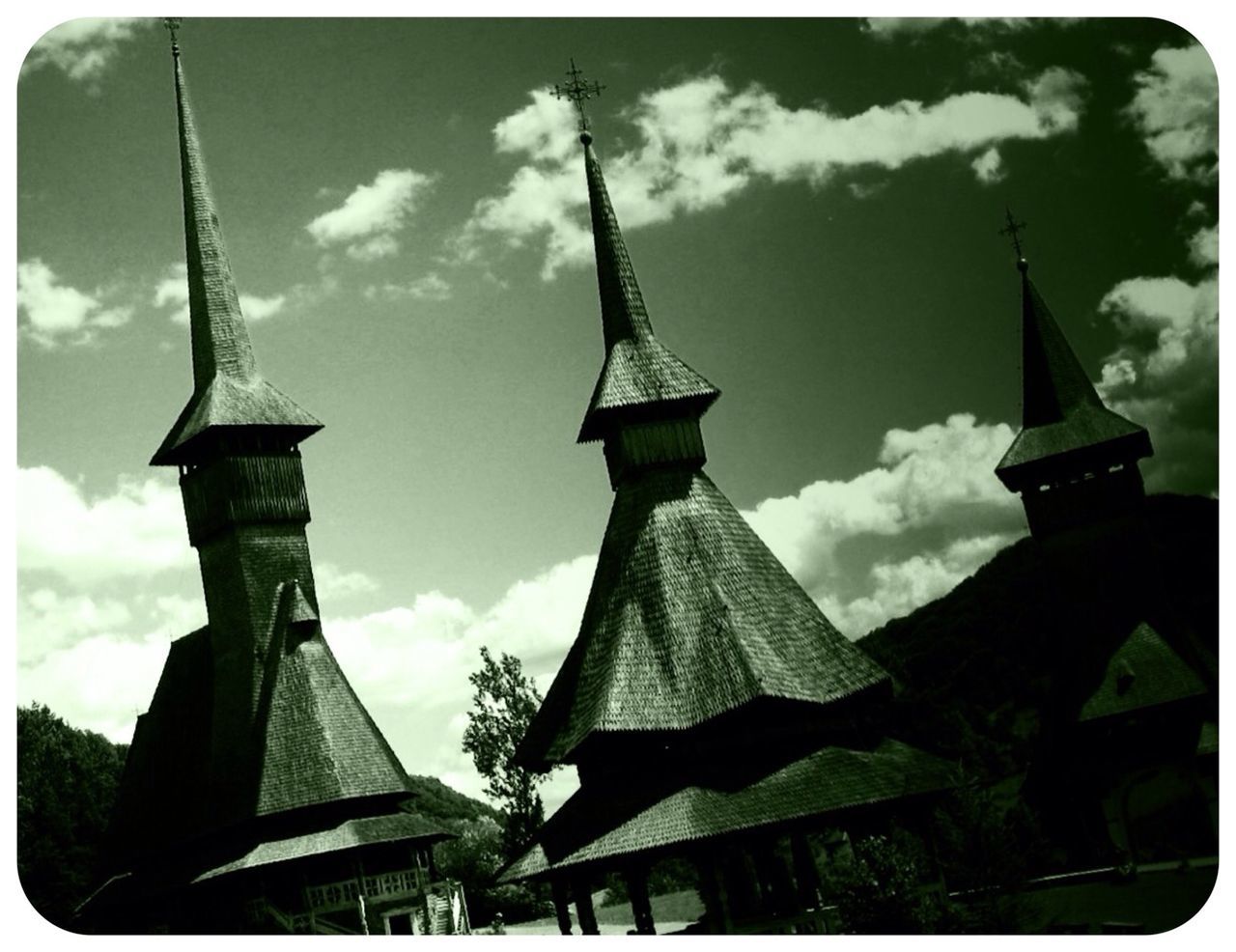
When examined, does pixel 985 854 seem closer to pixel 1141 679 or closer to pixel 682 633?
pixel 1141 679

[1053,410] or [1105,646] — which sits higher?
[1053,410]

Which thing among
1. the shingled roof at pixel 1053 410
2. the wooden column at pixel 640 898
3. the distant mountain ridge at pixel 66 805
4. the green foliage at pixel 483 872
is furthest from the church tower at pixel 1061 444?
the green foliage at pixel 483 872

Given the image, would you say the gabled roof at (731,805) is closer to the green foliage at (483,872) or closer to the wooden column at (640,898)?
the wooden column at (640,898)

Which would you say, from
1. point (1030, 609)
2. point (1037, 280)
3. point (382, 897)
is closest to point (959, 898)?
point (1030, 609)

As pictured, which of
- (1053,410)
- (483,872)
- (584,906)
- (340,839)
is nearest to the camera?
(584,906)

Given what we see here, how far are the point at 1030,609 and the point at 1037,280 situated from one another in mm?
4692

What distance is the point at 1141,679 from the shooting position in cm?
1595

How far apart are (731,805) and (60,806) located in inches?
419

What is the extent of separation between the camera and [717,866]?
568 inches

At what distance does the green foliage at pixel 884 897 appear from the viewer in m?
13.1

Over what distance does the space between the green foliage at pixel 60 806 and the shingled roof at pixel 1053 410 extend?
11.9 metres

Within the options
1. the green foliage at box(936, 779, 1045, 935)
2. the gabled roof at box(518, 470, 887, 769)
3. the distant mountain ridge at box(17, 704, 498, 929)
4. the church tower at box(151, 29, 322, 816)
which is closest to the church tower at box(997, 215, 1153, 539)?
the gabled roof at box(518, 470, 887, 769)

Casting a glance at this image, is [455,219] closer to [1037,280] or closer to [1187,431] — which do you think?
[1037,280]

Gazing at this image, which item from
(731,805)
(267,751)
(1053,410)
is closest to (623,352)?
(1053,410)
